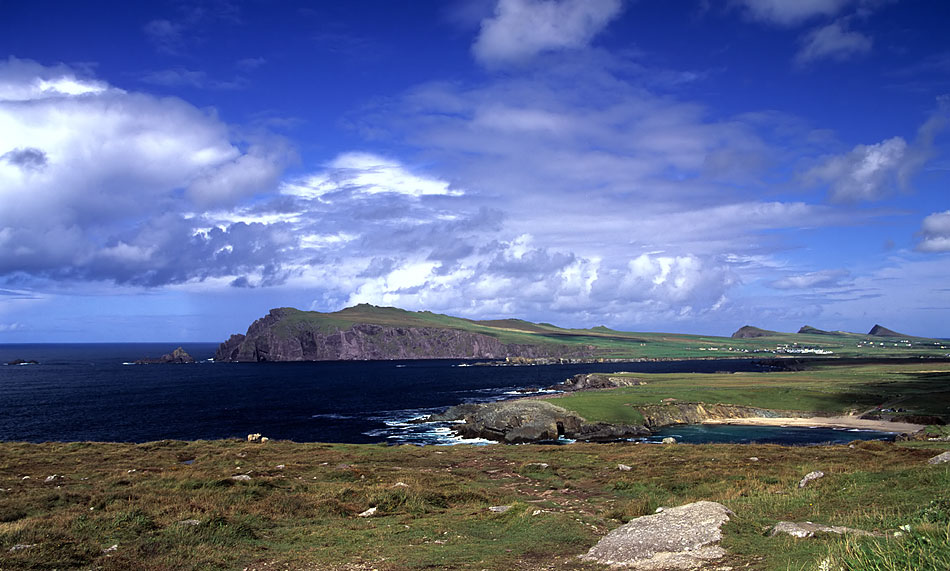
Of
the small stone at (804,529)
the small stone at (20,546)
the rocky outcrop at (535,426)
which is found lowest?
the rocky outcrop at (535,426)

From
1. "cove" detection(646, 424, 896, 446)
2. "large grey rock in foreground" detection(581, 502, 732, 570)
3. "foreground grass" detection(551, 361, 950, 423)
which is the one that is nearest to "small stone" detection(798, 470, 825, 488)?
"large grey rock in foreground" detection(581, 502, 732, 570)

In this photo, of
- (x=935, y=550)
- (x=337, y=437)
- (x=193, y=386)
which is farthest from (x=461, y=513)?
(x=193, y=386)

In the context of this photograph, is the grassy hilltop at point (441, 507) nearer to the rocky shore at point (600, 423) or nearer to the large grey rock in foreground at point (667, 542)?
the large grey rock in foreground at point (667, 542)

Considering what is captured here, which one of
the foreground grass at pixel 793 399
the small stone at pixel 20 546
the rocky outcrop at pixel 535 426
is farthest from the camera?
the foreground grass at pixel 793 399

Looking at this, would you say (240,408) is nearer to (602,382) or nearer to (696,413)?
(696,413)

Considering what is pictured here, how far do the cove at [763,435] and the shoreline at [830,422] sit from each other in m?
2.89

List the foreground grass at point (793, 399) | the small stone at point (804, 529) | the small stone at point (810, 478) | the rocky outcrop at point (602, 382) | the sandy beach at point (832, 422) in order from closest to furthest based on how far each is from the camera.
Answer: the small stone at point (804, 529), the small stone at point (810, 478), the sandy beach at point (832, 422), the foreground grass at point (793, 399), the rocky outcrop at point (602, 382)

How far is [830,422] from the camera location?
93312 millimetres

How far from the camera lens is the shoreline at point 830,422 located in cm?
8544

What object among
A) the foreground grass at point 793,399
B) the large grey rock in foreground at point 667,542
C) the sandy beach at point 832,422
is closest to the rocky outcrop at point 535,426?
the foreground grass at point 793,399

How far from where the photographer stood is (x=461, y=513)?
27156 mm

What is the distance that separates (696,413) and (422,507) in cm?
8482

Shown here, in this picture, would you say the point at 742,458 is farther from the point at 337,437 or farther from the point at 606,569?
the point at 337,437

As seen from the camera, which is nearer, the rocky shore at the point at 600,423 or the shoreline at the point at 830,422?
the rocky shore at the point at 600,423
